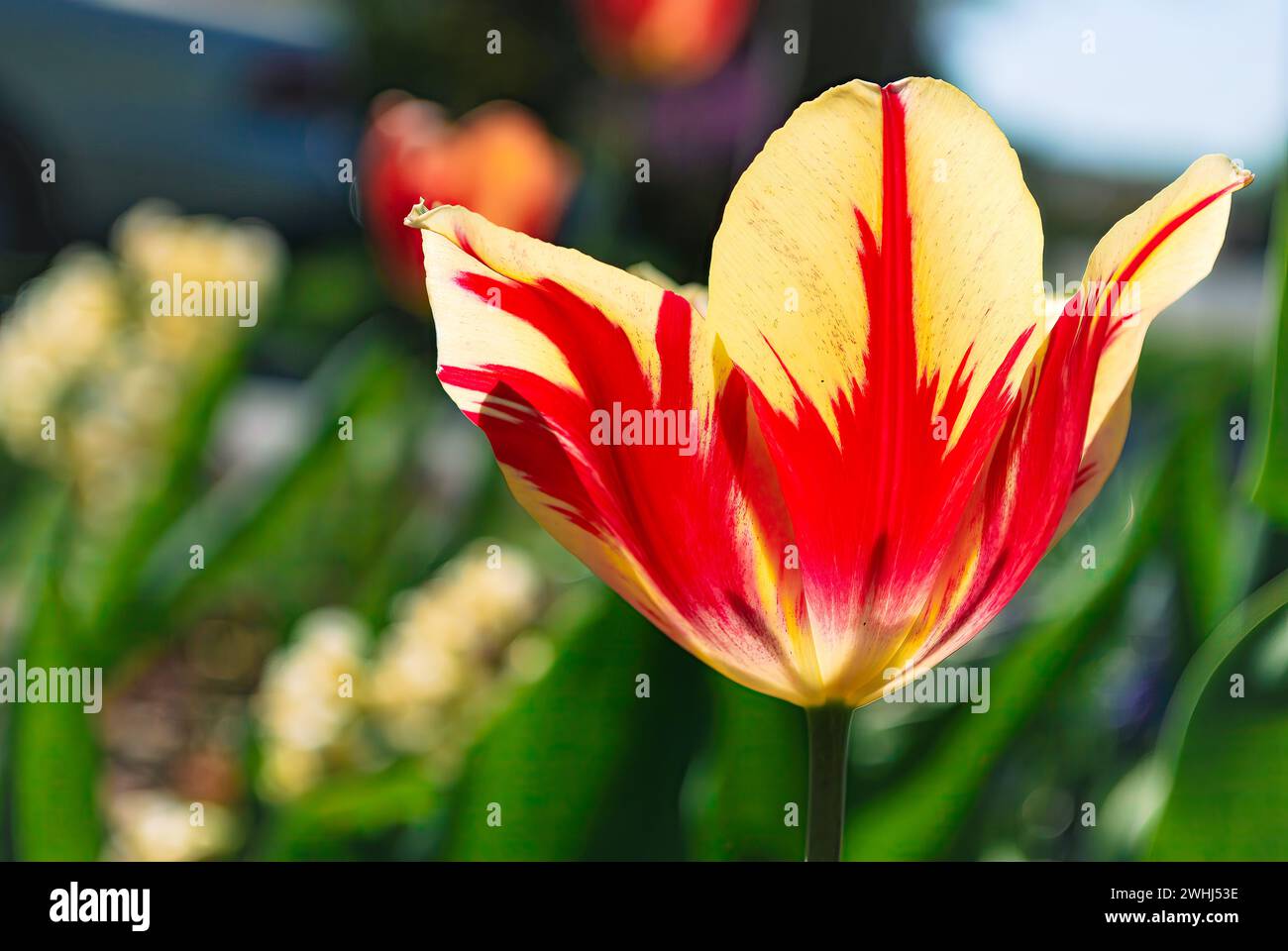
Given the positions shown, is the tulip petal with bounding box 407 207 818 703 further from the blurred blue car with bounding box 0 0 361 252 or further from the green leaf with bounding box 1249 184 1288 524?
the blurred blue car with bounding box 0 0 361 252

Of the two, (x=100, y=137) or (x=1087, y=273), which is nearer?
(x=1087, y=273)

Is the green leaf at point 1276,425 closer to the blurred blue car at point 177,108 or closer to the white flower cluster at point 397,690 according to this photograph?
the white flower cluster at point 397,690

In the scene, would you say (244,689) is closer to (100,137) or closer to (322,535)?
(322,535)

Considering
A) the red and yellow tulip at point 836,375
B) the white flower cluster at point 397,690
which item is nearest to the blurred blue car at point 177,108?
the white flower cluster at point 397,690

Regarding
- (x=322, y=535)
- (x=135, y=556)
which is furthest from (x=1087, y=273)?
(x=322, y=535)

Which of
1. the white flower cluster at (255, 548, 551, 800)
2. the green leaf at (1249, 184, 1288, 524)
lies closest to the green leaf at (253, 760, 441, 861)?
the white flower cluster at (255, 548, 551, 800)

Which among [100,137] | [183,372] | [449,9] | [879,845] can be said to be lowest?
[879,845]

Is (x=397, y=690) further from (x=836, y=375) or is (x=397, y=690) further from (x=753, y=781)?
(x=836, y=375)
